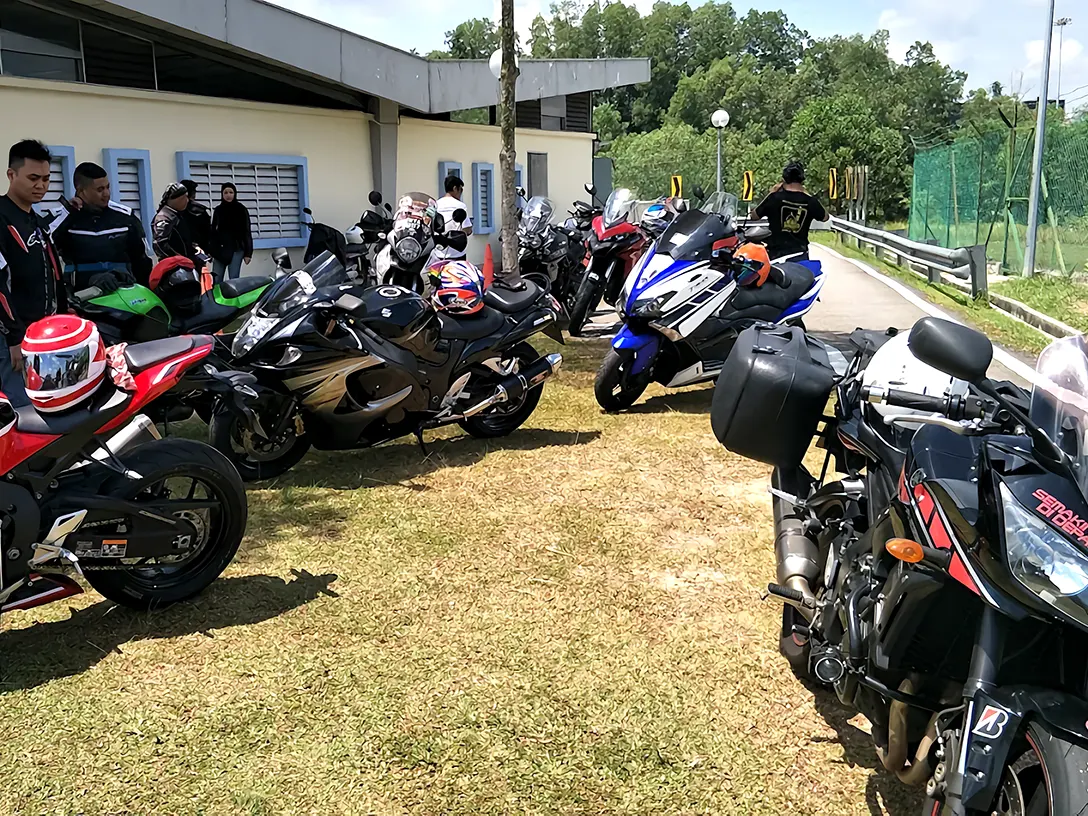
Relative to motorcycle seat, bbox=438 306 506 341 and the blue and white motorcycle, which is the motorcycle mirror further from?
the blue and white motorcycle

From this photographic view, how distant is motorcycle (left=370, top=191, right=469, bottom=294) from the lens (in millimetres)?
9016

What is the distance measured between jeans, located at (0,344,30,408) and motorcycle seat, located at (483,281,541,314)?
2.96 m

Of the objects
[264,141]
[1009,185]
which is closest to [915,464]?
[264,141]

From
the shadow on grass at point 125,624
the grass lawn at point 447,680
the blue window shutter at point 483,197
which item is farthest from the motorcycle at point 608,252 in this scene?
the blue window shutter at point 483,197

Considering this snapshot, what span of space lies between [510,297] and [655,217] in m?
5.69

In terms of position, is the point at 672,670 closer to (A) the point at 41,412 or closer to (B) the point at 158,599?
(B) the point at 158,599

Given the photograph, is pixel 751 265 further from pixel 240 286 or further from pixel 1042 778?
pixel 1042 778

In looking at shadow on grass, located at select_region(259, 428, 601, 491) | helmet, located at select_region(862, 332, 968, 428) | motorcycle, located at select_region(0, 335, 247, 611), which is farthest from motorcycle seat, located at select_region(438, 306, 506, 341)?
helmet, located at select_region(862, 332, 968, 428)

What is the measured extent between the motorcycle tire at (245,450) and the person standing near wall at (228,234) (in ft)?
20.5

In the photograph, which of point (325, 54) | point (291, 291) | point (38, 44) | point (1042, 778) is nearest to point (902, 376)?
point (1042, 778)

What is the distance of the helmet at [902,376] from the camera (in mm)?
2930

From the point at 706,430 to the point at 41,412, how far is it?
4.47 meters

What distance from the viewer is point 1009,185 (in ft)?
52.8

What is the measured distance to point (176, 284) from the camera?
641 centimetres
